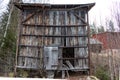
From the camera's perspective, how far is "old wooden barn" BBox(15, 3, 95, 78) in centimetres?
1344

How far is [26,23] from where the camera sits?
13.9 meters

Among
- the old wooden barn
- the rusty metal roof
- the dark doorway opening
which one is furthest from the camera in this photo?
the dark doorway opening

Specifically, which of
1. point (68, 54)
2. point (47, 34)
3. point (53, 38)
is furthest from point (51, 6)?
point (68, 54)

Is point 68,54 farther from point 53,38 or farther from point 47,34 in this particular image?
point 47,34

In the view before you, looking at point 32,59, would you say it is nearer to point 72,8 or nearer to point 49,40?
point 49,40

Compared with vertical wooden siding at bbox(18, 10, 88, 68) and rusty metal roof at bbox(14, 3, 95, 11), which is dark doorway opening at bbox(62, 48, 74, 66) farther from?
rusty metal roof at bbox(14, 3, 95, 11)

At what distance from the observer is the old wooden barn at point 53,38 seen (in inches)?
529

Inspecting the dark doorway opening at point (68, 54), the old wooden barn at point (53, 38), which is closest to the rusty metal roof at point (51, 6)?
the old wooden barn at point (53, 38)

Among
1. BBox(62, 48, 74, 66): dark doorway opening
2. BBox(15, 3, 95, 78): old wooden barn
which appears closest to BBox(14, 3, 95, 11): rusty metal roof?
BBox(15, 3, 95, 78): old wooden barn

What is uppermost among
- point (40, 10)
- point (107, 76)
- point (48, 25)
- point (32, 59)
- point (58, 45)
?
point (40, 10)

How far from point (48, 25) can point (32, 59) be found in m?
2.46

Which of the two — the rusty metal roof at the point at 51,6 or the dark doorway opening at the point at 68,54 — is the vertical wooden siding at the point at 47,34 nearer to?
the rusty metal roof at the point at 51,6

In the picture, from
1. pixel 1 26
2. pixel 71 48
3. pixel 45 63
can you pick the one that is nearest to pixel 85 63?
pixel 71 48

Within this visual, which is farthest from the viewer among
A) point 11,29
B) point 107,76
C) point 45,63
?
point 11,29
